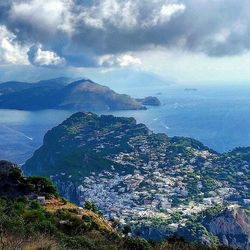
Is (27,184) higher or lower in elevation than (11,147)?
higher

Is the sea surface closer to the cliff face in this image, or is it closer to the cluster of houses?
the cluster of houses

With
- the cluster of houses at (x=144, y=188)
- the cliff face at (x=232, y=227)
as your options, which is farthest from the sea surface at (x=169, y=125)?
the cliff face at (x=232, y=227)

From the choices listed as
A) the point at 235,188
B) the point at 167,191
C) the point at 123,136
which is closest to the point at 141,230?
the point at 167,191

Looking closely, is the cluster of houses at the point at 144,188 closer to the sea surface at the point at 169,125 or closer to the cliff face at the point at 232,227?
the cliff face at the point at 232,227

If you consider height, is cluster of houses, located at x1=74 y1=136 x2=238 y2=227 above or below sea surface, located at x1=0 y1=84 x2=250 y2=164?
below

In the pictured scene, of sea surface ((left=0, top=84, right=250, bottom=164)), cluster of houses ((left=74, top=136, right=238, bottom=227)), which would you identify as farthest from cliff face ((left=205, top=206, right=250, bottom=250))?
sea surface ((left=0, top=84, right=250, bottom=164))

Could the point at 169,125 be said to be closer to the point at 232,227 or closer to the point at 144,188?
the point at 144,188

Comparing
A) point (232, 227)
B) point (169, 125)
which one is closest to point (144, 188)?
point (232, 227)

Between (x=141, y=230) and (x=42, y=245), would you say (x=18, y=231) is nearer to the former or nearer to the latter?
(x=42, y=245)
